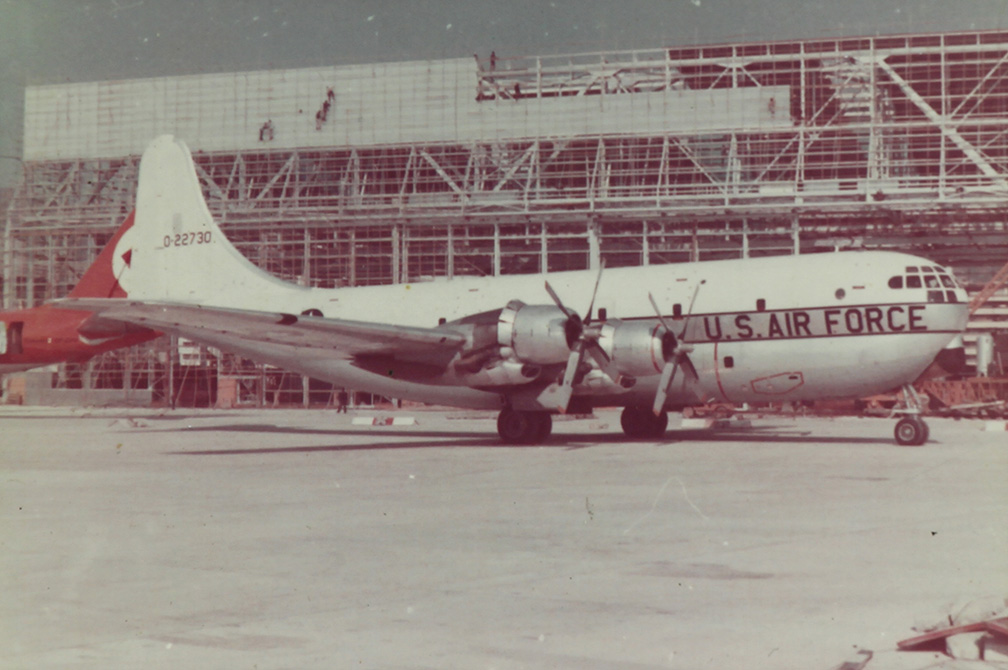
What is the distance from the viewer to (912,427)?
2209 cm

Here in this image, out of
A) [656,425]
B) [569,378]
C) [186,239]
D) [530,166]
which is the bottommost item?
[656,425]

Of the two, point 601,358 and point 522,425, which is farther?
point 522,425

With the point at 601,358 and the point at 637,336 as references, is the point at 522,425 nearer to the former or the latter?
the point at 601,358

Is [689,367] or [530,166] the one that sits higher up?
[530,166]

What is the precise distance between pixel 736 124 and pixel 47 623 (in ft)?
165

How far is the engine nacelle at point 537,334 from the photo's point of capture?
71.7 ft

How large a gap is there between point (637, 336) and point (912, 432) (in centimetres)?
625

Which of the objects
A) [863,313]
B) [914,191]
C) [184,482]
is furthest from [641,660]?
[914,191]

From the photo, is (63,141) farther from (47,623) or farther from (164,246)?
(47,623)

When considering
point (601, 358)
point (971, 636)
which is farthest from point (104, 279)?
point (971, 636)

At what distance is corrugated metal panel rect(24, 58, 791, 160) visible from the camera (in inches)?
2140

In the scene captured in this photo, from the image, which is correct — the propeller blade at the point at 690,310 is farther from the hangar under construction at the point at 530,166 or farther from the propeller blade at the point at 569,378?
the hangar under construction at the point at 530,166

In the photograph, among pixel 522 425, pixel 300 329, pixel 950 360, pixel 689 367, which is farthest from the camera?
pixel 522 425

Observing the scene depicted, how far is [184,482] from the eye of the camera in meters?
15.9
